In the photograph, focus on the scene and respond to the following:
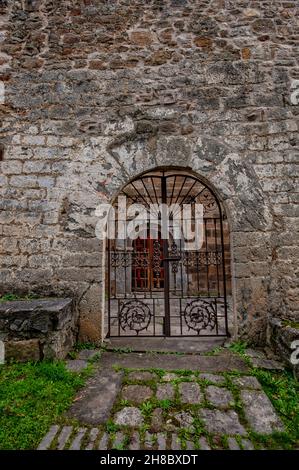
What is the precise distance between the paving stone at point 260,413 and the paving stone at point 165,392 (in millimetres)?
559

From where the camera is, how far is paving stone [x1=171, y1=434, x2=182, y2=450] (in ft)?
5.40

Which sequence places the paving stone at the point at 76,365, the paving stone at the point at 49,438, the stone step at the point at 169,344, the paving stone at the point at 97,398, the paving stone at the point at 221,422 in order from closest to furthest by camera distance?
1. the paving stone at the point at 49,438
2. the paving stone at the point at 221,422
3. the paving stone at the point at 97,398
4. the paving stone at the point at 76,365
5. the stone step at the point at 169,344

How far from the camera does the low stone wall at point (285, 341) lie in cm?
263

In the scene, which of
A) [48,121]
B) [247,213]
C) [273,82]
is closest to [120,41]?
[48,121]

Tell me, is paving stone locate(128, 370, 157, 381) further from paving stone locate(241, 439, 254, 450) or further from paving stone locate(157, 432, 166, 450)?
paving stone locate(241, 439, 254, 450)

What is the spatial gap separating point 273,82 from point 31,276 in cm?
394

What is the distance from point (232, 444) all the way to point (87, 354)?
177 centimetres

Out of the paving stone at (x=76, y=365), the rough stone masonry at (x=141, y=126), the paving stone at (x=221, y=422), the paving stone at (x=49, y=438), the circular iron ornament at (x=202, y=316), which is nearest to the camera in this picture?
the paving stone at (x=49, y=438)

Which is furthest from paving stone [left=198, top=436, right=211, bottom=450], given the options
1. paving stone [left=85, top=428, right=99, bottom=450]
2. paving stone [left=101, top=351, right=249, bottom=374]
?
paving stone [left=101, top=351, right=249, bottom=374]

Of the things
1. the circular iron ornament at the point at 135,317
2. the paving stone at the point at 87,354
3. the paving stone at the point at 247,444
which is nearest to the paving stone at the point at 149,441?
the paving stone at the point at 247,444

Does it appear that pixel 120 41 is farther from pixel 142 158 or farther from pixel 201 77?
pixel 142 158

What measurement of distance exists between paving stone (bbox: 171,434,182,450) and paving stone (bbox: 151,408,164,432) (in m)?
0.11

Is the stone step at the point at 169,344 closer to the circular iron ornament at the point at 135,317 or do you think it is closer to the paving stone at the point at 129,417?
the circular iron ornament at the point at 135,317

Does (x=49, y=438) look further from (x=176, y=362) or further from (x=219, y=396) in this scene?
(x=176, y=362)
